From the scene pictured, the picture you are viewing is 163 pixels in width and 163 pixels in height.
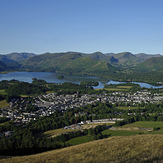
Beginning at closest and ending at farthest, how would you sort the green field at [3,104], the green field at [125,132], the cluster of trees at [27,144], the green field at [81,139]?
the cluster of trees at [27,144] < the green field at [81,139] < the green field at [125,132] < the green field at [3,104]

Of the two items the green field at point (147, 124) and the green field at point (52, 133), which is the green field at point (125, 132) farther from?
the green field at point (52, 133)

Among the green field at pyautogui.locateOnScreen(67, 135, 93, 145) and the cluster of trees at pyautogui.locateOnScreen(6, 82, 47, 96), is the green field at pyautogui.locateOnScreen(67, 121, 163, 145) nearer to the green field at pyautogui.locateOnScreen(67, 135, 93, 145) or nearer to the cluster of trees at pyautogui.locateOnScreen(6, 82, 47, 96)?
the green field at pyautogui.locateOnScreen(67, 135, 93, 145)

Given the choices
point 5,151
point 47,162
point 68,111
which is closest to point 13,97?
point 68,111

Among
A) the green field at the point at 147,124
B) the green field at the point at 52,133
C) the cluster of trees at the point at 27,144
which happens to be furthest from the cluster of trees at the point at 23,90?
the green field at the point at 147,124

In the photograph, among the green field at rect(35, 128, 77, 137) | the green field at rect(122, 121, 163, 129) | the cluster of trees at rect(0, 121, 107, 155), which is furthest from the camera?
the green field at rect(122, 121, 163, 129)

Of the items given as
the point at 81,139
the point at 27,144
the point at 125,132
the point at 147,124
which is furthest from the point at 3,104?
the point at 147,124

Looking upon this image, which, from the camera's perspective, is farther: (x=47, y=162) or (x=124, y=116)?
(x=124, y=116)

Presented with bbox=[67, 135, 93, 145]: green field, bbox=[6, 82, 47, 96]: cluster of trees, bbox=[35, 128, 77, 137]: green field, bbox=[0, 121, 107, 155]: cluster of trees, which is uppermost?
bbox=[6, 82, 47, 96]: cluster of trees

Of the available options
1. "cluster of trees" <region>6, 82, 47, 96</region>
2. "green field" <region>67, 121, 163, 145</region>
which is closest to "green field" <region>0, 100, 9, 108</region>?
"cluster of trees" <region>6, 82, 47, 96</region>

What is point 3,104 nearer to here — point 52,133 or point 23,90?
point 23,90

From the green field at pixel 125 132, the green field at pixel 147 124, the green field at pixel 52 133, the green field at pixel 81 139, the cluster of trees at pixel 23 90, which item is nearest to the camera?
the green field at pixel 81 139

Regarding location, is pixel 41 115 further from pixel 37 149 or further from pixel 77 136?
pixel 37 149
